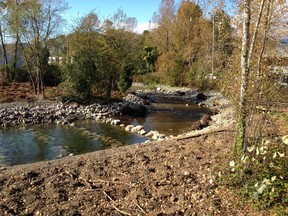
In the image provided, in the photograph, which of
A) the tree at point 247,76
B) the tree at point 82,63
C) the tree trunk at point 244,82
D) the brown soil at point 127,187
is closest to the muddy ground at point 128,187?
the brown soil at point 127,187

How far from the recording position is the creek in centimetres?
868

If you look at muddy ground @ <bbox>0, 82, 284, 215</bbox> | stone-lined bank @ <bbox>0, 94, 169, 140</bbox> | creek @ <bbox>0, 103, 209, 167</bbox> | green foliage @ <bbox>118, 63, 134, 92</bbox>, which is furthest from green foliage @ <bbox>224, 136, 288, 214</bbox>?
green foliage @ <bbox>118, 63, 134, 92</bbox>

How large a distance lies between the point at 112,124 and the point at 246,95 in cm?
919

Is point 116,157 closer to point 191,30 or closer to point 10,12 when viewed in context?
point 10,12

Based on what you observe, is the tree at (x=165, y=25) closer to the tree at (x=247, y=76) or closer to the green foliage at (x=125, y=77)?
the green foliage at (x=125, y=77)

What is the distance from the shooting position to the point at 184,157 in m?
5.25

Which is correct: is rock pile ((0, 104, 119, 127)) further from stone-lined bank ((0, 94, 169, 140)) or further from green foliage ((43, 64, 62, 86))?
green foliage ((43, 64, 62, 86))

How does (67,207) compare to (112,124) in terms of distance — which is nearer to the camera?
(67,207)

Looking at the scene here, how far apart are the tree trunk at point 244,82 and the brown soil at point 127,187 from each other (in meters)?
0.42

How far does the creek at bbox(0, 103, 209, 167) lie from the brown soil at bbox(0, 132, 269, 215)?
3617 mm

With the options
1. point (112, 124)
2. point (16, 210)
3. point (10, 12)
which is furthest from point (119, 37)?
point (16, 210)

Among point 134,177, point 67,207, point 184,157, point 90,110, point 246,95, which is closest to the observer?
point 67,207

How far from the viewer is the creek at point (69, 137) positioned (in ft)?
28.5

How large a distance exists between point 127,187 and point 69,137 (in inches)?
269
